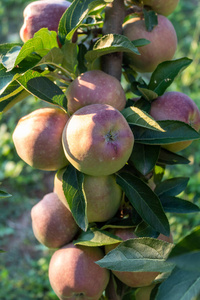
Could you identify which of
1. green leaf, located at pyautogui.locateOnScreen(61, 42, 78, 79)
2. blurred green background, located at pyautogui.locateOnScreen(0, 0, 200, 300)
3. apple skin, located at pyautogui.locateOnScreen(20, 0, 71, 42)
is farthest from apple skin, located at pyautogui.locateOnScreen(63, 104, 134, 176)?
blurred green background, located at pyautogui.locateOnScreen(0, 0, 200, 300)

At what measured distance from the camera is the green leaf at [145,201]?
0.72m

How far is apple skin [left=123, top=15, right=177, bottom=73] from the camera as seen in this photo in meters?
0.84

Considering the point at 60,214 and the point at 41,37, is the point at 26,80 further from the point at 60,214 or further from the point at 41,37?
the point at 60,214

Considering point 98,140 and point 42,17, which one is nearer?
point 98,140

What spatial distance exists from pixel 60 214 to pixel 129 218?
16 cm

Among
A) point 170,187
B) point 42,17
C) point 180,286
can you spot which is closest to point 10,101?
point 42,17

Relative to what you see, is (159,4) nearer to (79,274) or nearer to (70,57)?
(70,57)

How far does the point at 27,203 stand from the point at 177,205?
1805 mm

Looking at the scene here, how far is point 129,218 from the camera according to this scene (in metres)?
0.82

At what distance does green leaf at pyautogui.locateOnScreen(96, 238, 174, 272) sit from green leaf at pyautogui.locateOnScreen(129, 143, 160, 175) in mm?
178

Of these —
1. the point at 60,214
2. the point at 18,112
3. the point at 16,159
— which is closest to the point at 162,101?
the point at 60,214

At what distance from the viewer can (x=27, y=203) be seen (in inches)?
98.4

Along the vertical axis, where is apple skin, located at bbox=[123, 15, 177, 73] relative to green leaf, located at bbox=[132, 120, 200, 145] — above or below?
above

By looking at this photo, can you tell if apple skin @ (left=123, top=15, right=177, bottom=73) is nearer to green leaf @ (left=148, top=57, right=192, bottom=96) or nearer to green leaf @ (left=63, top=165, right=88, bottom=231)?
green leaf @ (left=148, top=57, right=192, bottom=96)
